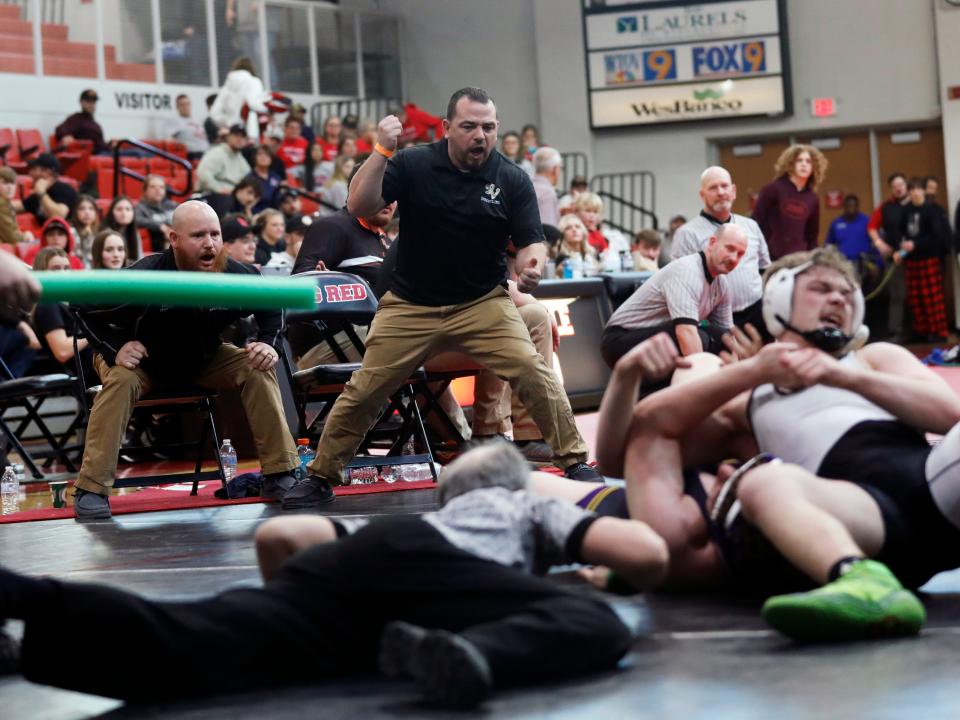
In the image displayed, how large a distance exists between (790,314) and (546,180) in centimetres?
1119

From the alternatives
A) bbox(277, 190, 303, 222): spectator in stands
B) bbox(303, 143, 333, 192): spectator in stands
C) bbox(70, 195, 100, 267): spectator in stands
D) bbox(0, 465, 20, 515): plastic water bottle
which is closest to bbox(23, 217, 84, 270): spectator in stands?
bbox(70, 195, 100, 267): spectator in stands

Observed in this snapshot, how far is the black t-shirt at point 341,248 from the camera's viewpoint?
313 inches

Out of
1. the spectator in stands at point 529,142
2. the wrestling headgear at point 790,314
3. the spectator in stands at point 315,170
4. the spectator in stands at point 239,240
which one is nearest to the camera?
the wrestling headgear at point 790,314

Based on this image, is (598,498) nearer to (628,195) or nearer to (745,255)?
(745,255)

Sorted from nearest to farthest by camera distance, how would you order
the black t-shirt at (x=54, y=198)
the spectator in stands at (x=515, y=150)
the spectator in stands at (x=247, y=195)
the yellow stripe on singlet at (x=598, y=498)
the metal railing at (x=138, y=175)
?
the yellow stripe on singlet at (x=598, y=498) < the metal railing at (x=138, y=175) < the spectator in stands at (x=247, y=195) < the black t-shirt at (x=54, y=198) < the spectator in stands at (x=515, y=150)

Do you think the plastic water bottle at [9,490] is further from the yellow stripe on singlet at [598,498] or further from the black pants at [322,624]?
the black pants at [322,624]

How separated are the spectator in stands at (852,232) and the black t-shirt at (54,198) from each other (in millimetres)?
9353

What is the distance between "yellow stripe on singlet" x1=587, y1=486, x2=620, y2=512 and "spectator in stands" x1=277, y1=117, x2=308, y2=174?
13.9 m

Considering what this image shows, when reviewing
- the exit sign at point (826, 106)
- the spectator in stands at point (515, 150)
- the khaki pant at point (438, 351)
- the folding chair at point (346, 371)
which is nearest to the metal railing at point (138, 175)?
the spectator in stands at point (515, 150)

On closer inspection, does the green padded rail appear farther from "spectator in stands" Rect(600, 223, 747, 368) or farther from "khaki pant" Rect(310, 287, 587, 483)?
"spectator in stands" Rect(600, 223, 747, 368)

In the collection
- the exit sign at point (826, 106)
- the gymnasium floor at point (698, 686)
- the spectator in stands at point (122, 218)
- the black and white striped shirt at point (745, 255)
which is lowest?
the gymnasium floor at point (698, 686)

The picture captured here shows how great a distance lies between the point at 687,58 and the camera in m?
19.7

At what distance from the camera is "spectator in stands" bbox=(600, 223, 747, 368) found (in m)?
7.02

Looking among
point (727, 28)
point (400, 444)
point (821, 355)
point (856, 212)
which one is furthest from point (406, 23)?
point (821, 355)
